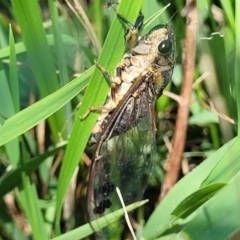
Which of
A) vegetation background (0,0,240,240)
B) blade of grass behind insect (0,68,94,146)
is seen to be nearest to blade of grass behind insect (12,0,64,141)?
vegetation background (0,0,240,240)

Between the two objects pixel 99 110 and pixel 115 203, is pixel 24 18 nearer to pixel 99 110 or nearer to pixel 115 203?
pixel 99 110

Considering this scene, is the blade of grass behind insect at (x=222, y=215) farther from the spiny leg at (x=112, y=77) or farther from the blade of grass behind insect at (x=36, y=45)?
the blade of grass behind insect at (x=36, y=45)

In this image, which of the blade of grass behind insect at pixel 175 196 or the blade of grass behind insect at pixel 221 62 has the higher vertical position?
the blade of grass behind insect at pixel 221 62

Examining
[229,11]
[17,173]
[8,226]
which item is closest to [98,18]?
[229,11]

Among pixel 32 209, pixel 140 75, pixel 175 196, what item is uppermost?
pixel 140 75

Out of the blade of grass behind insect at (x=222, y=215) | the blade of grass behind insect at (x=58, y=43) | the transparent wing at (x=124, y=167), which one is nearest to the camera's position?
the blade of grass behind insect at (x=222, y=215)

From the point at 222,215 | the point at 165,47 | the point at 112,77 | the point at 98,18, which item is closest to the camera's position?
the point at 222,215

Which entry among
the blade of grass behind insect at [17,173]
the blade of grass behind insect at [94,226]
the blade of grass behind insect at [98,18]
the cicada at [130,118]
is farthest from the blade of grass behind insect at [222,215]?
the blade of grass behind insect at [98,18]

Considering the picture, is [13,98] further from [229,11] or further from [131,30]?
[229,11]

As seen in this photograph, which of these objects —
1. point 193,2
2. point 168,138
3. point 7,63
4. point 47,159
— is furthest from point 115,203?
point 193,2
